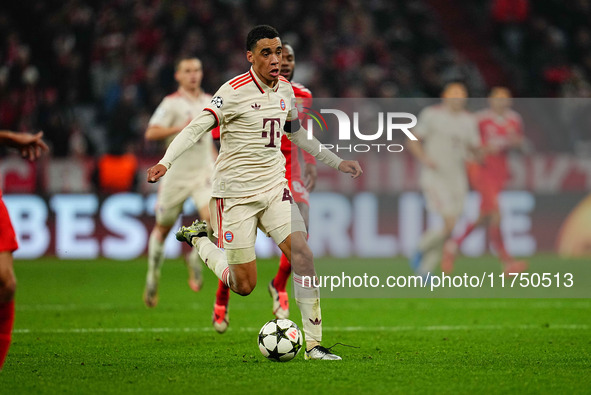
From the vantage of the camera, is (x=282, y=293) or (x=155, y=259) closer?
(x=282, y=293)

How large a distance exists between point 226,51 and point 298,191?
35.1ft

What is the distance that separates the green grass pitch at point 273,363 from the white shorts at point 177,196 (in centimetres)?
97

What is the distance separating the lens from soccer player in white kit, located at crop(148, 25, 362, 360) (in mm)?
6383

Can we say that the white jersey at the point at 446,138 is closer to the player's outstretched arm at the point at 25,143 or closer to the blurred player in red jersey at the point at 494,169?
the blurred player in red jersey at the point at 494,169

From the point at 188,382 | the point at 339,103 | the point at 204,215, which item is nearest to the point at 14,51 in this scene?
the point at 339,103

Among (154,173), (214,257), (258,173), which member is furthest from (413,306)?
(154,173)

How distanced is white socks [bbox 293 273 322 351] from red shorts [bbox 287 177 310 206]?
4.71 feet

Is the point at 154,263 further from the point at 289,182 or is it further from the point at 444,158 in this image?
the point at 444,158

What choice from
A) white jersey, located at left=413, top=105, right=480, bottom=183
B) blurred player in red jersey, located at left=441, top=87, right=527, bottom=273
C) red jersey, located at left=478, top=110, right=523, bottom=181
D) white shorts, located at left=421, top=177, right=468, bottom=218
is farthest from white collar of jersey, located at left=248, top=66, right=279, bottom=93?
red jersey, located at left=478, top=110, right=523, bottom=181

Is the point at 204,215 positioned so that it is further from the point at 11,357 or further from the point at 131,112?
the point at 131,112

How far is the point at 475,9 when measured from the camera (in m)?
20.6

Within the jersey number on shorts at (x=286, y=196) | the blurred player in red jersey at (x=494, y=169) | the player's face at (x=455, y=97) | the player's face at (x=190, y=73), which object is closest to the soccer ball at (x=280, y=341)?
the jersey number on shorts at (x=286, y=196)

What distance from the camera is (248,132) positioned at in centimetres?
645

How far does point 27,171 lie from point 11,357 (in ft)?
27.3
